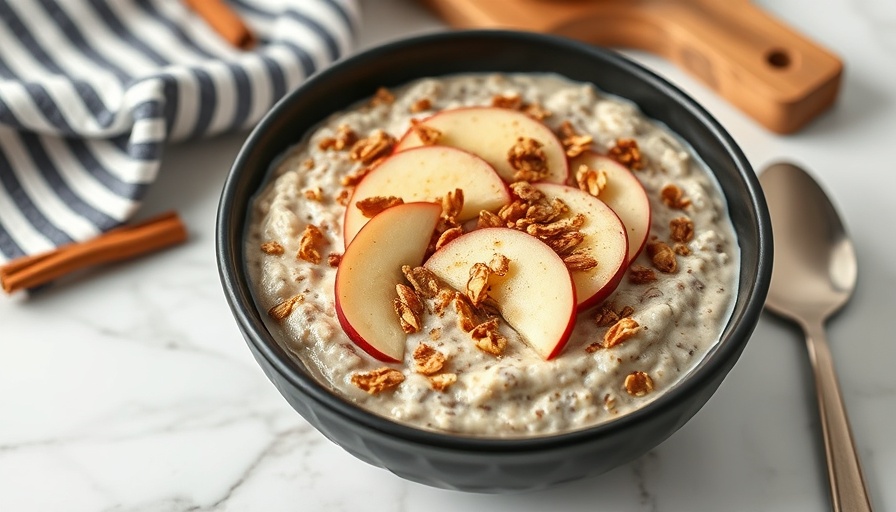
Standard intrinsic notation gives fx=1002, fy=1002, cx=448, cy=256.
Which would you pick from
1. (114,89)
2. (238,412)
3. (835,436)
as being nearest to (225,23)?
(114,89)

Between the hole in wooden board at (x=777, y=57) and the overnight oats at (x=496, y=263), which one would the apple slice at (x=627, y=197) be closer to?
the overnight oats at (x=496, y=263)

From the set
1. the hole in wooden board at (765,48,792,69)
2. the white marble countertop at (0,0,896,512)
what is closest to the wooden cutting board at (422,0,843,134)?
Answer: the hole in wooden board at (765,48,792,69)

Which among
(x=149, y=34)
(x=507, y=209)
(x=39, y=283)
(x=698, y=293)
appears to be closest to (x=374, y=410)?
(x=507, y=209)

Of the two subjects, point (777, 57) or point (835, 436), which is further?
point (777, 57)

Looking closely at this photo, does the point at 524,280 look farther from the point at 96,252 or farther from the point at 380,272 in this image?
the point at 96,252

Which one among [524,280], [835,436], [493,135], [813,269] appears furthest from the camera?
[813,269]

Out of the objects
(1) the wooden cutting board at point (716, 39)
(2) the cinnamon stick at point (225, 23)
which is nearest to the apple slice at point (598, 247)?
(1) the wooden cutting board at point (716, 39)

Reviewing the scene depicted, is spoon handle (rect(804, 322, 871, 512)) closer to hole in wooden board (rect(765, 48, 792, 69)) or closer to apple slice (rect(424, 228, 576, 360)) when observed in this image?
apple slice (rect(424, 228, 576, 360))
